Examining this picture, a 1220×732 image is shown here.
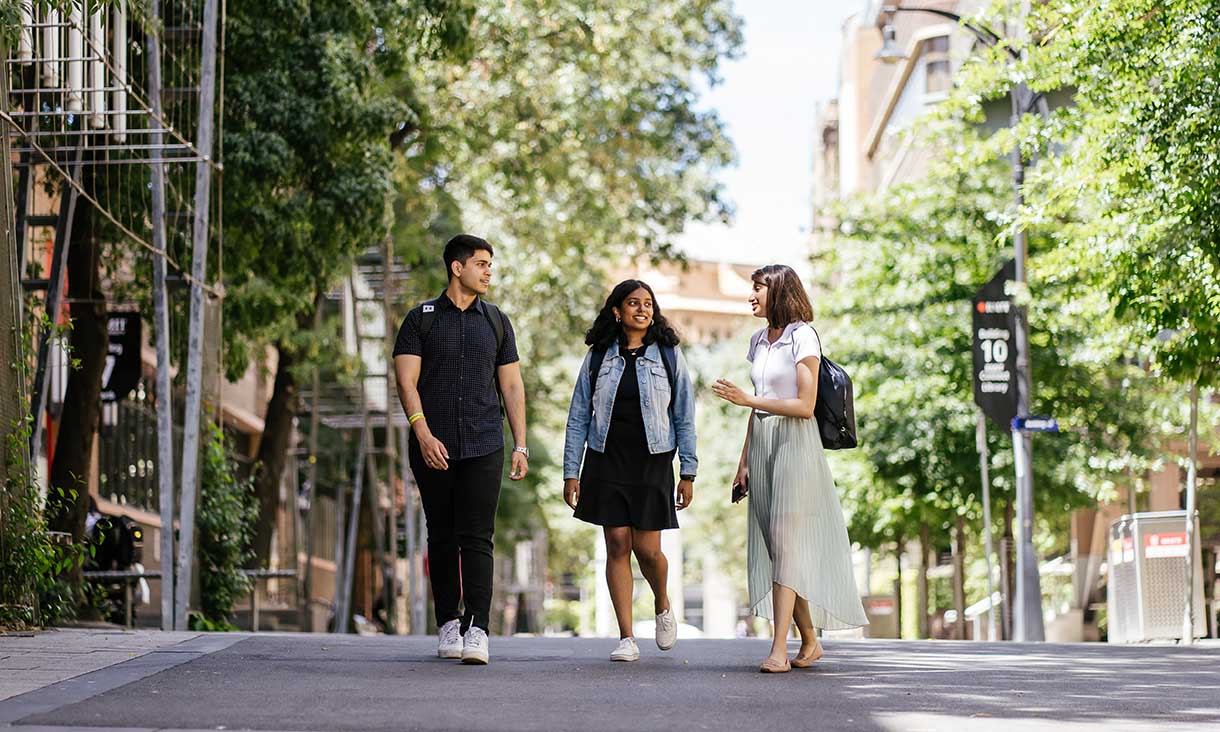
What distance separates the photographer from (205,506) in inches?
683

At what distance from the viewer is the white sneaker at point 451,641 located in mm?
9461

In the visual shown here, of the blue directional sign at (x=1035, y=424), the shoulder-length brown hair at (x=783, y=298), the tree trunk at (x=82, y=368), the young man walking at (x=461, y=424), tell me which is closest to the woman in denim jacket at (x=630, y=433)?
the young man walking at (x=461, y=424)

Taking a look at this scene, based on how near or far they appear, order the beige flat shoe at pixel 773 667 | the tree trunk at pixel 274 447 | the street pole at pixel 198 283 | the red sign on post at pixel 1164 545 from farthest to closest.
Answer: the tree trunk at pixel 274 447
the red sign on post at pixel 1164 545
the street pole at pixel 198 283
the beige flat shoe at pixel 773 667

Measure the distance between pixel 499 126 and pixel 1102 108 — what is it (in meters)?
10.5

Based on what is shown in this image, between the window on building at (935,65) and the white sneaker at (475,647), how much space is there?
49621 mm

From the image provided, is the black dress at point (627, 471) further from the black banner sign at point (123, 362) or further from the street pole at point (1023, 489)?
the street pole at point (1023, 489)

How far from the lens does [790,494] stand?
905 centimetres

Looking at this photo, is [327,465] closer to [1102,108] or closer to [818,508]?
[1102,108]

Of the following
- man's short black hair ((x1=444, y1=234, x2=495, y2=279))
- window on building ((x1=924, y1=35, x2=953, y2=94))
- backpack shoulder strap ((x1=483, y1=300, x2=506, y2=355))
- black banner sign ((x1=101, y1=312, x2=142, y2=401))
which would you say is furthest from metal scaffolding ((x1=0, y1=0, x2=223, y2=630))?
window on building ((x1=924, y1=35, x2=953, y2=94))

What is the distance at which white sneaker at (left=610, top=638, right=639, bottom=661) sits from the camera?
9.41 m

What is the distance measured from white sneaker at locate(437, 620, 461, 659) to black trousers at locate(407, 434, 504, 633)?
3.3 inches

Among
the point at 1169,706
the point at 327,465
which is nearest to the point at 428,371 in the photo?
the point at 1169,706

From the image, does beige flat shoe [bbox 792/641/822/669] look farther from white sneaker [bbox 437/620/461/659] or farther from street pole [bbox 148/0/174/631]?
street pole [bbox 148/0/174/631]

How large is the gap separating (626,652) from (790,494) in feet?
3.84
